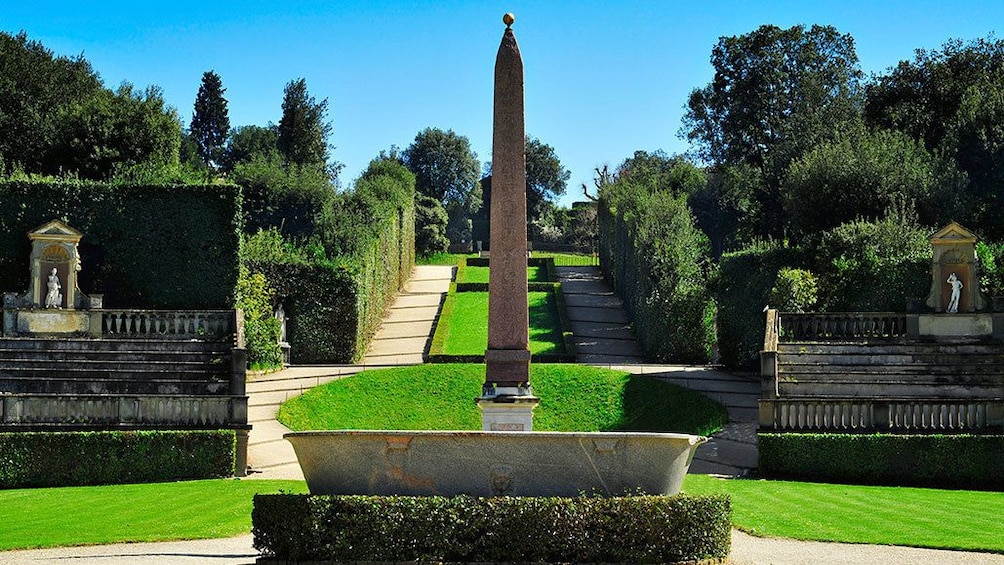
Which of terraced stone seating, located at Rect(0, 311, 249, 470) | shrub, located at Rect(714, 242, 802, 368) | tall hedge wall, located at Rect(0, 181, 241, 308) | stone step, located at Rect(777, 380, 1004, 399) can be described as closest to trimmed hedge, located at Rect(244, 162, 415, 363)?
tall hedge wall, located at Rect(0, 181, 241, 308)

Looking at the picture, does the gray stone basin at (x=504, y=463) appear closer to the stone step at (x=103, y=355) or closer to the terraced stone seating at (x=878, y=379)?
the terraced stone seating at (x=878, y=379)

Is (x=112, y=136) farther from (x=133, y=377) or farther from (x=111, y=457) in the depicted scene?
(x=111, y=457)

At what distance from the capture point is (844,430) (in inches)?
1011

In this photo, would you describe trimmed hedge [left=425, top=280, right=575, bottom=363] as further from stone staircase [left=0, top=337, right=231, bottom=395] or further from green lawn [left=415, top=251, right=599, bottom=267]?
green lawn [left=415, top=251, right=599, bottom=267]

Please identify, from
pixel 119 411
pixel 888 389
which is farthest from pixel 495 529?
pixel 888 389

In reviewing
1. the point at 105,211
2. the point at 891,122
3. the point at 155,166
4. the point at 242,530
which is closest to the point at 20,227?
the point at 105,211

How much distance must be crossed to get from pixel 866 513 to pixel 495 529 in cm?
779

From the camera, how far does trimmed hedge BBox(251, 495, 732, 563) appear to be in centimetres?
1338

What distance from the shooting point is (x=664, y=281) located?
39781 millimetres

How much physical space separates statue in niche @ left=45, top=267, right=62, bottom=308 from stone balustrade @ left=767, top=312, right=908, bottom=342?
53.7 ft

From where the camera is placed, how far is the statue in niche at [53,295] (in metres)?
32.2

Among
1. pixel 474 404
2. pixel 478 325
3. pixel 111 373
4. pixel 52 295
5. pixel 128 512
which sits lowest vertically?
pixel 128 512

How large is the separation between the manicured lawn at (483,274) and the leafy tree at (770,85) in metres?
9.60

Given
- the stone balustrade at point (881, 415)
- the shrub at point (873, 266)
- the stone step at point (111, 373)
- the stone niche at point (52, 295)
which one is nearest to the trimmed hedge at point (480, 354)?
the shrub at point (873, 266)
